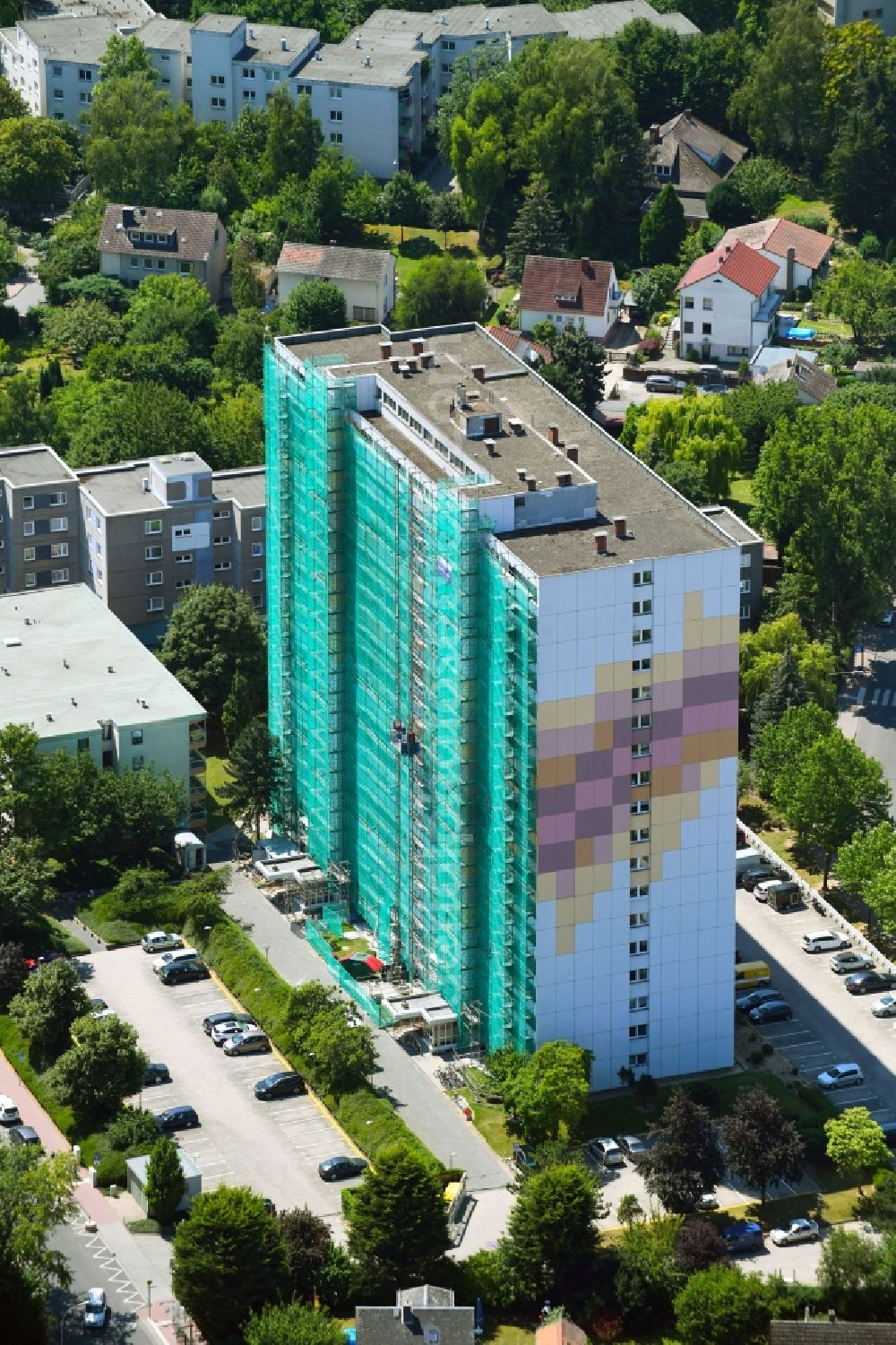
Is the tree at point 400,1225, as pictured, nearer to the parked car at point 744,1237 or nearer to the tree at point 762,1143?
the parked car at point 744,1237

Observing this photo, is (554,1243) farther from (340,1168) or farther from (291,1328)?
(340,1168)

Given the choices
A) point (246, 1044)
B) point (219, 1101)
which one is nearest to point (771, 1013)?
point (246, 1044)

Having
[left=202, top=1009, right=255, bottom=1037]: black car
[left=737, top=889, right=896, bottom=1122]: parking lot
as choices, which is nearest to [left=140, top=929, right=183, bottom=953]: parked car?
[left=202, top=1009, right=255, bottom=1037]: black car

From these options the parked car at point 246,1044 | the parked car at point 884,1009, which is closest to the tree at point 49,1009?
the parked car at point 246,1044

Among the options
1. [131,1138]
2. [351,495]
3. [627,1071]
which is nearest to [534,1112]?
[627,1071]

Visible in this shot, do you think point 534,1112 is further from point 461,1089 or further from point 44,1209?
point 44,1209

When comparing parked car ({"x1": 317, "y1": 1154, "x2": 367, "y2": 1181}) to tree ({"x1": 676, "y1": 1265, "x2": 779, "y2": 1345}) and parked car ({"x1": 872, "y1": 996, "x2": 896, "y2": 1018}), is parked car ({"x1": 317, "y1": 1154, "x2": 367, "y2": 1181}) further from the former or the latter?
parked car ({"x1": 872, "y1": 996, "x2": 896, "y2": 1018})
